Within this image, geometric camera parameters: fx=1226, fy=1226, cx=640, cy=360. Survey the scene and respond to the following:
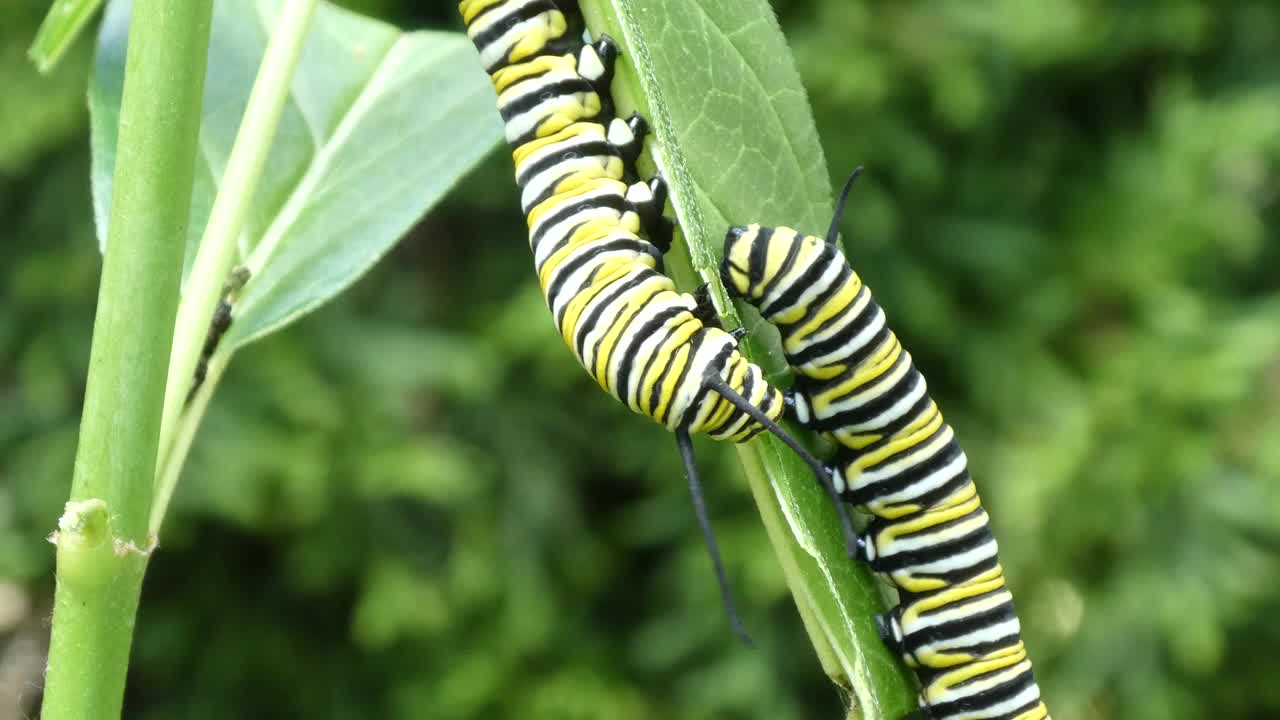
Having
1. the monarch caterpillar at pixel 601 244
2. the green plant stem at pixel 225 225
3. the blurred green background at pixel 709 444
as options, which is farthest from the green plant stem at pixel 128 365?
the blurred green background at pixel 709 444

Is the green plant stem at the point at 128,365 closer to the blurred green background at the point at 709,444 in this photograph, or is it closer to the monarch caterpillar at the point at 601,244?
the monarch caterpillar at the point at 601,244

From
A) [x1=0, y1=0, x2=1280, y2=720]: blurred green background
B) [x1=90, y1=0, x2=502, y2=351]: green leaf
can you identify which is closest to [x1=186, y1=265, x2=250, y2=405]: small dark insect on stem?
[x1=90, y1=0, x2=502, y2=351]: green leaf

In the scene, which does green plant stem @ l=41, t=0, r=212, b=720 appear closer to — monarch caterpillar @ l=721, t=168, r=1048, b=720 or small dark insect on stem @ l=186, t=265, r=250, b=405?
small dark insect on stem @ l=186, t=265, r=250, b=405

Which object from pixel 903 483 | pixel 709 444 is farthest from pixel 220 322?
pixel 709 444

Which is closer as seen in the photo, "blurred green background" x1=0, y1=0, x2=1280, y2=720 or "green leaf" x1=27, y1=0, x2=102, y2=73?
"green leaf" x1=27, y1=0, x2=102, y2=73

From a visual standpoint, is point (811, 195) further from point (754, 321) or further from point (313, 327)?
point (313, 327)

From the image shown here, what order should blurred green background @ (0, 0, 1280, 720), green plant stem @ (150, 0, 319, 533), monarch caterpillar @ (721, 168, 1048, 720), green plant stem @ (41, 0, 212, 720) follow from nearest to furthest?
1. green plant stem @ (41, 0, 212, 720)
2. green plant stem @ (150, 0, 319, 533)
3. monarch caterpillar @ (721, 168, 1048, 720)
4. blurred green background @ (0, 0, 1280, 720)

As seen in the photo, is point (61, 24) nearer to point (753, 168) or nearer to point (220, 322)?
point (220, 322)

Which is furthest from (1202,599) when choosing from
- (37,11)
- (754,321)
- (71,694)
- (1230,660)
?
(37,11)
